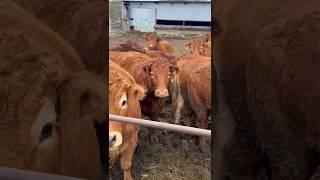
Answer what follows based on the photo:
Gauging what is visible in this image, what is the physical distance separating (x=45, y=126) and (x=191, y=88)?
5.72 feet

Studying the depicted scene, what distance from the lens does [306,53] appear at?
156cm

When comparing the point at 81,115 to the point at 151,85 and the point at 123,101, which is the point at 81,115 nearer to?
the point at 123,101

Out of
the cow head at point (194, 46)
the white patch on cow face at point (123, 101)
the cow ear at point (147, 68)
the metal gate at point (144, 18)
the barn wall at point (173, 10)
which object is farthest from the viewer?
the cow ear at point (147, 68)

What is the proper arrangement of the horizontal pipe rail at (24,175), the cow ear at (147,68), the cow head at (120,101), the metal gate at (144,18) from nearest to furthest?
the horizontal pipe rail at (24,175)
the metal gate at (144,18)
the cow head at (120,101)
the cow ear at (147,68)

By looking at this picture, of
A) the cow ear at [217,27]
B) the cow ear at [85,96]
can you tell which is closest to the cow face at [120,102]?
the cow ear at [85,96]

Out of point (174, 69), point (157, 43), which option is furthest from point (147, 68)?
point (157, 43)

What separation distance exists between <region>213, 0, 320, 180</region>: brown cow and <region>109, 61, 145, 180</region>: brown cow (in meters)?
1.36

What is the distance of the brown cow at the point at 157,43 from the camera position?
10.6 ft

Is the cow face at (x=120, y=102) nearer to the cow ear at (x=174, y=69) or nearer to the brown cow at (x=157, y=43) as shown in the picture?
the brown cow at (x=157, y=43)

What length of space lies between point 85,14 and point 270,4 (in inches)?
33.8

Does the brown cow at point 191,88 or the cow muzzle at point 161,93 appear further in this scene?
the cow muzzle at point 161,93

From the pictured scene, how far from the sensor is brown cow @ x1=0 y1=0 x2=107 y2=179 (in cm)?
217

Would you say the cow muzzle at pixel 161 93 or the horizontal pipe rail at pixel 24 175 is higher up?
the cow muzzle at pixel 161 93

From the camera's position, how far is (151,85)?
3918 mm
